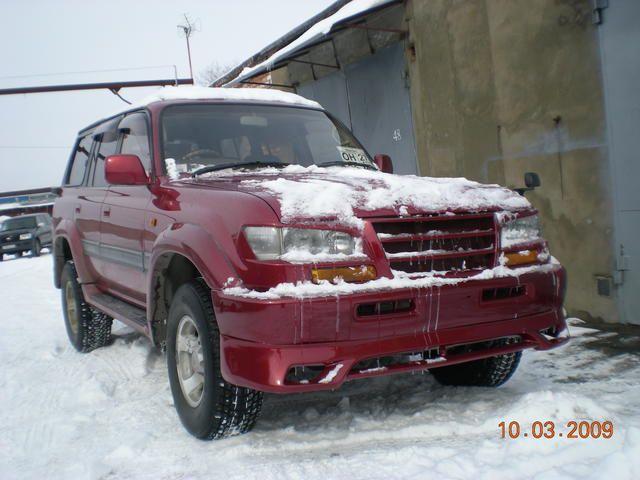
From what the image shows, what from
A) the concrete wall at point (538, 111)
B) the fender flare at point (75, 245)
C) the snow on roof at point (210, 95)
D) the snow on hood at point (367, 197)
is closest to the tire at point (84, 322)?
the fender flare at point (75, 245)

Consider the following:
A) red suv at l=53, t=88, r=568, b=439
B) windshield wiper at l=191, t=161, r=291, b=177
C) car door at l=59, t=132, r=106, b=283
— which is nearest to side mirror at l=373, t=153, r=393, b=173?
red suv at l=53, t=88, r=568, b=439

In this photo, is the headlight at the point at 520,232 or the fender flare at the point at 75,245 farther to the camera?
the fender flare at the point at 75,245

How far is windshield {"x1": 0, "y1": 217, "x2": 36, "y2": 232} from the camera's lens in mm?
22078

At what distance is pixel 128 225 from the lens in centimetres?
394

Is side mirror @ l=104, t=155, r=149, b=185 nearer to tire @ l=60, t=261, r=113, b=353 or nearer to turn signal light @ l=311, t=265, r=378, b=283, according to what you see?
turn signal light @ l=311, t=265, r=378, b=283

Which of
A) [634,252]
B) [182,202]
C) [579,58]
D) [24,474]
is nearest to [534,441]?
[182,202]

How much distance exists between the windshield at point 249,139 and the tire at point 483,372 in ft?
5.06

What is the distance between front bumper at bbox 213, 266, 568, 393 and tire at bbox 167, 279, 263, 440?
0.53 ft

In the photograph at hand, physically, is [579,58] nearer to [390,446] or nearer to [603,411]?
[603,411]

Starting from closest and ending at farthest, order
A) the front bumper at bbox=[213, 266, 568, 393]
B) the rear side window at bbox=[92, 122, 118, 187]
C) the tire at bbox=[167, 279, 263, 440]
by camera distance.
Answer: the front bumper at bbox=[213, 266, 568, 393] < the tire at bbox=[167, 279, 263, 440] < the rear side window at bbox=[92, 122, 118, 187]

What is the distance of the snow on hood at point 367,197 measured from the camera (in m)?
2.59

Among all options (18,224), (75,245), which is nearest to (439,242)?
(75,245)

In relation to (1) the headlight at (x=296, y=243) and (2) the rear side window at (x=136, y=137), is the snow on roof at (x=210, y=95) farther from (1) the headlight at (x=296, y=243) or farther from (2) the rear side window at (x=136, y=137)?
(1) the headlight at (x=296, y=243)

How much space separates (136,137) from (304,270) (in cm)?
220
